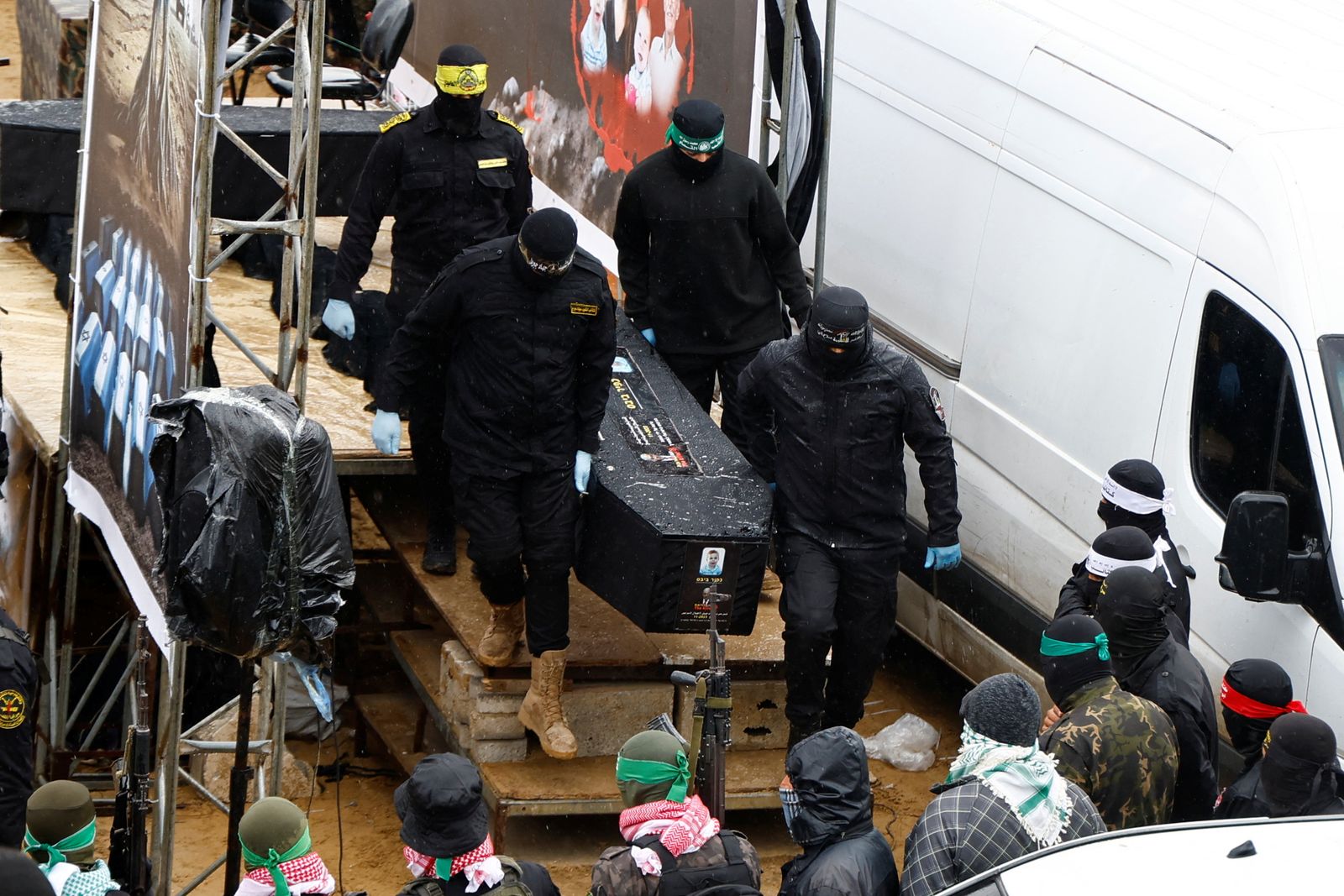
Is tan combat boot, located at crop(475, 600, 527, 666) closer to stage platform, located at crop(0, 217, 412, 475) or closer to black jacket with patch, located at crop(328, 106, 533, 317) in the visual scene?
stage platform, located at crop(0, 217, 412, 475)

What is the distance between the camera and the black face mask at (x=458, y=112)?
7445 millimetres

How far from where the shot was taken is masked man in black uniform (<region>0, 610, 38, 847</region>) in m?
5.46

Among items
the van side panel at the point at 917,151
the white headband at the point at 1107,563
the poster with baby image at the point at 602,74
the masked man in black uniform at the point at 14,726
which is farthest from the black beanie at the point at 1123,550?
the poster with baby image at the point at 602,74

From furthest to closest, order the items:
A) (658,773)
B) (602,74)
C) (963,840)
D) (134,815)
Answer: (602,74) < (134,815) < (658,773) < (963,840)

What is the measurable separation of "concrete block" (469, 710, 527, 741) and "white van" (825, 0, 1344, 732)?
1979 millimetres

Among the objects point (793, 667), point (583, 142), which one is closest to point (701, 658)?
point (793, 667)

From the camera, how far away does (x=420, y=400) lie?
281 inches

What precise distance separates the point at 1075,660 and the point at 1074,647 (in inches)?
1.7

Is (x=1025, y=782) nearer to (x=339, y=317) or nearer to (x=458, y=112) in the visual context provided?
(x=339, y=317)

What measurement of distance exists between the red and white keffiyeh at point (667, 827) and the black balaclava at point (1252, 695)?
1.87 meters

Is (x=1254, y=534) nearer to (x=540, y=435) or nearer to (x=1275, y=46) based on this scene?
(x=1275, y=46)

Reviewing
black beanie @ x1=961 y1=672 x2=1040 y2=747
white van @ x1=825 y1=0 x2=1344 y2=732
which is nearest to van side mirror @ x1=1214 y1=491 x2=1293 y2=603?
white van @ x1=825 y1=0 x2=1344 y2=732

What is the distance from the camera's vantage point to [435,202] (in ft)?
24.7

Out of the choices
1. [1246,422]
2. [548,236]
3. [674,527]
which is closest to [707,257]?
[548,236]
